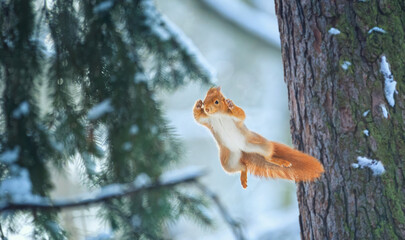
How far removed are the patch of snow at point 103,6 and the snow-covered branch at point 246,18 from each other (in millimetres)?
3265

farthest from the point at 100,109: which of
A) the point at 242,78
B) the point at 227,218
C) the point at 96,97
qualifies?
the point at 242,78

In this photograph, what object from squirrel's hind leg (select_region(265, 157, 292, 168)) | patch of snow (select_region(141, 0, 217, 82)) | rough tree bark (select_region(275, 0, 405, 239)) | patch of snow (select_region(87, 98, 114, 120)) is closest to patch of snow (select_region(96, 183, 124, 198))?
patch of snow (select_region(87, 98, 114, 120))

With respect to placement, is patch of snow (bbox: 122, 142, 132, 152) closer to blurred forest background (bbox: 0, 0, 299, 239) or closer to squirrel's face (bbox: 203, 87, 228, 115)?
squirrel's face (bbox: 203, 87, 228, 115)

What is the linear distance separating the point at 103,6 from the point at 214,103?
76 cm

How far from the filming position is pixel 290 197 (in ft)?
20.4

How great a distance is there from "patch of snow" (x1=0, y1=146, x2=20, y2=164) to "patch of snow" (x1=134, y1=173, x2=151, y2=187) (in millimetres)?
346

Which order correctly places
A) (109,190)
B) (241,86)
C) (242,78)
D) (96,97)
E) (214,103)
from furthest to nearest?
(242,78) < (241,86) < (109,190) < (96,97) < (214,103)

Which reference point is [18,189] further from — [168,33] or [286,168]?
[286,168]

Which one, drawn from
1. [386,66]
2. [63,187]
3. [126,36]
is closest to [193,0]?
[63,187]

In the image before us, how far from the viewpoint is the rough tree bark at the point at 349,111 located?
89 cm

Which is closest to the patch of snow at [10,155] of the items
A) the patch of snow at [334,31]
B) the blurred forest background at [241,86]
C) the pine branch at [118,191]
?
the pine branch at [118,191]

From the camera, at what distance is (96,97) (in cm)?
120

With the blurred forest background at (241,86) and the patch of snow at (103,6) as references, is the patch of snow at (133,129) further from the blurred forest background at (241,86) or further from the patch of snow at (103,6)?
the blurred forest background at (241,86)

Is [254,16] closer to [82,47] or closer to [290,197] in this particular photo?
[290,197]
